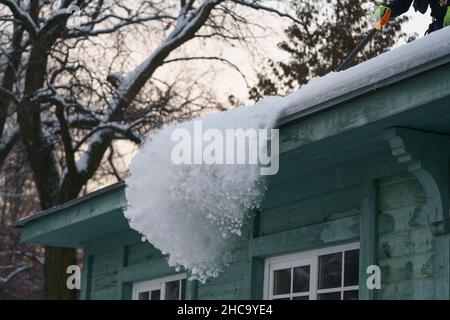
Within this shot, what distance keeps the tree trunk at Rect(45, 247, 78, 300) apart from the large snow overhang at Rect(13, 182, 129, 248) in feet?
19.2

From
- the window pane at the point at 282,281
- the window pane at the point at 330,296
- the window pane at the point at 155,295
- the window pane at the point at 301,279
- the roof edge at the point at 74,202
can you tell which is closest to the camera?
the window pane at the point at 330,296

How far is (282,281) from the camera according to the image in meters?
8.16

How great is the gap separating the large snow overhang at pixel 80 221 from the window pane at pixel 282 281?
1.55 m

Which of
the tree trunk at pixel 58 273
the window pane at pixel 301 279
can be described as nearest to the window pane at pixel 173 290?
the window pane at pixel 301 279

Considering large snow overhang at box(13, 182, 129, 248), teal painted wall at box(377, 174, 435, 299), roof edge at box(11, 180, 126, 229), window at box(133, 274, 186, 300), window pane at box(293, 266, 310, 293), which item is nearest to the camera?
teal painted wall at box(377, 174, 435, 299)

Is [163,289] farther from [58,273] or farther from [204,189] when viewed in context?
[58,273]

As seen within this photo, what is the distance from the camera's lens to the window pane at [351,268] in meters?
7.27

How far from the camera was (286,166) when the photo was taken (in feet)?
24.1

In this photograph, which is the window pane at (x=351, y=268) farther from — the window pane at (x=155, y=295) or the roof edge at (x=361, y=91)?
the window pane at (x=155, y=295)

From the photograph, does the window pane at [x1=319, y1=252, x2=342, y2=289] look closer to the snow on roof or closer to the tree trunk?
the snow on roof

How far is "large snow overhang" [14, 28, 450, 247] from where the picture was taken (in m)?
5.46

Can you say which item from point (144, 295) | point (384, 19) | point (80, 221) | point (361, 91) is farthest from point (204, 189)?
point (144, 295)

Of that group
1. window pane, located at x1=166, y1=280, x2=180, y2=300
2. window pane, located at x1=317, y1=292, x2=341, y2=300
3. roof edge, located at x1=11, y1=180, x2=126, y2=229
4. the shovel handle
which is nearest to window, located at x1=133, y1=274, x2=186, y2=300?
window pane, located at x1=166, y1=280, x2=180, y2=300
